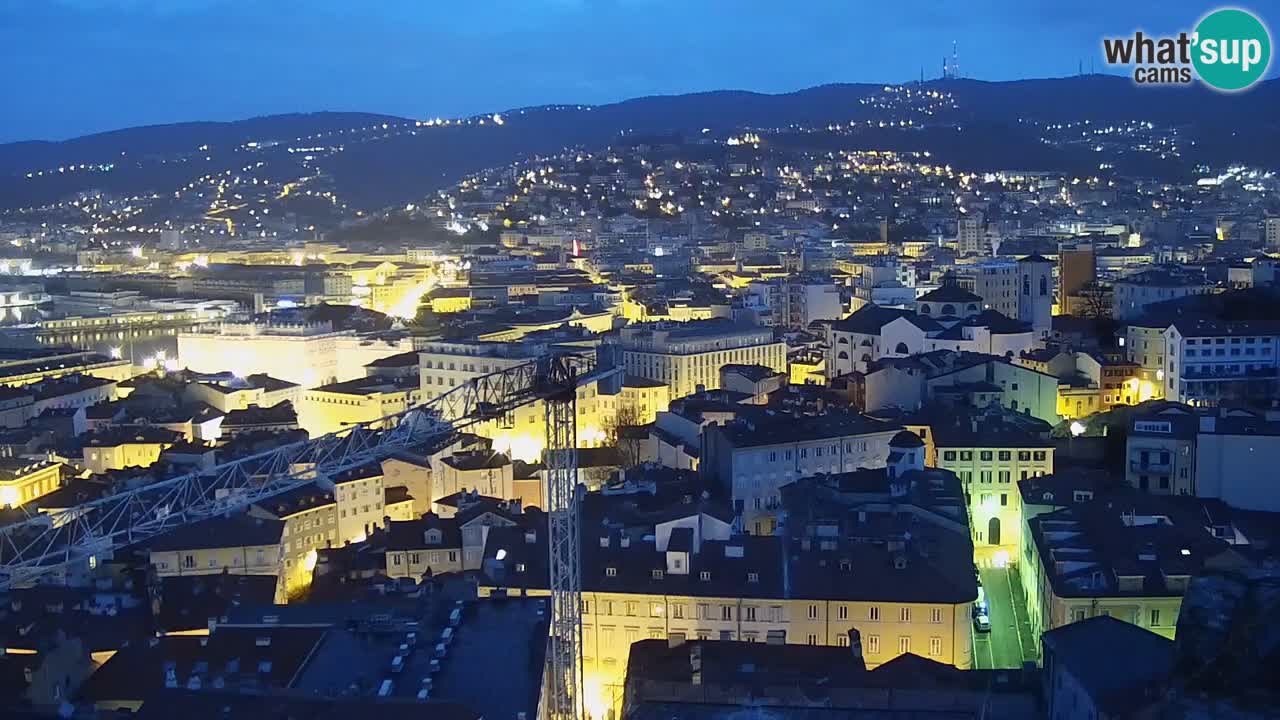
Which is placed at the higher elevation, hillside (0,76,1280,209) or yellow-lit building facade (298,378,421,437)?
hillside (0,76,1280,209)

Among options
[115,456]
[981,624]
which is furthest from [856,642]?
[115,456]

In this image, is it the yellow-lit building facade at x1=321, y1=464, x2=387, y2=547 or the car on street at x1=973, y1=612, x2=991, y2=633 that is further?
the yellow-lit building facade at x1=321, y1=464, x2=387, y2=547

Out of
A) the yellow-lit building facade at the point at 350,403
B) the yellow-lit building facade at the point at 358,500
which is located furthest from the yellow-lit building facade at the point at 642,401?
the yellow-lit building facade at the point at 358,500

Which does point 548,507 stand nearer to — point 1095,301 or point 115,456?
point 115,456

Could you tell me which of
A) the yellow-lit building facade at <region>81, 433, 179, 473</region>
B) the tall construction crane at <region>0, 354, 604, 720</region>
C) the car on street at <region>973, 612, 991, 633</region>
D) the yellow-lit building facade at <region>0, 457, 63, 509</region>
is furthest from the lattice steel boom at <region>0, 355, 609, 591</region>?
the yellow-lit building facade at <region>81, 433, 179, 473</region>

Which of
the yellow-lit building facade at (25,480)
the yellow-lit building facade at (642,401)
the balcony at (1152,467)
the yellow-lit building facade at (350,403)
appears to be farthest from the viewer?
the yellow-lit building facade at (350,403)

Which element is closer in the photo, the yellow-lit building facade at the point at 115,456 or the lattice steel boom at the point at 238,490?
the lattice steel boom at the point at 238,490

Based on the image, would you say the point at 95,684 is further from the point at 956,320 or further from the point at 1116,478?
the point at 956,320

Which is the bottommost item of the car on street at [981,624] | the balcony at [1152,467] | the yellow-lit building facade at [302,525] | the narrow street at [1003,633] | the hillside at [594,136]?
the narrow street at [1003,633]

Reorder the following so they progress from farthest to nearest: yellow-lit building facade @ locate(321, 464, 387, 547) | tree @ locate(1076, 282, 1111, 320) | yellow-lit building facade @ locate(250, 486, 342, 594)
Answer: tree @ locate(1076, 282, 1111, 320) → yellow-lit building facade @ locate(321, 464, 387, 547) → yellow-lit building facade @ locate(250, 486, 342, 594)

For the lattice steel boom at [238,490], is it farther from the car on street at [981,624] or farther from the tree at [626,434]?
the tree at [626,434]

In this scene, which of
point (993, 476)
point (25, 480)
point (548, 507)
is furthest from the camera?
point (25, 480)

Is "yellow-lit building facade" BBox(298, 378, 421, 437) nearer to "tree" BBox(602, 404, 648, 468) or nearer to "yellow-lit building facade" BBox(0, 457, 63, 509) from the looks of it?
"tree" BBox(602, 404, 648, 468)
